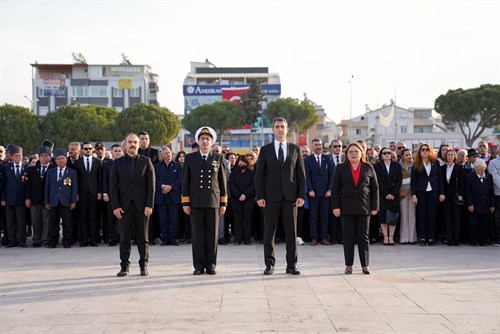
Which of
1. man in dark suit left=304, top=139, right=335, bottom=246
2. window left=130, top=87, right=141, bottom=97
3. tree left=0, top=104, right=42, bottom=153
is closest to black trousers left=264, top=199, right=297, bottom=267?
man in dark suit left=304, top=139, right=335, bottom=246

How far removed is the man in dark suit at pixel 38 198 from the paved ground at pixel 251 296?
209cm

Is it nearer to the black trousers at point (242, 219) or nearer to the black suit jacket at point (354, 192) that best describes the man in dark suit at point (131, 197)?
the black suit jacket at point (354, 192)

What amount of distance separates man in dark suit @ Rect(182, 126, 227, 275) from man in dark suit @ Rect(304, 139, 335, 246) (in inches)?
165

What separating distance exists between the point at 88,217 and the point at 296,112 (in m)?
65.6

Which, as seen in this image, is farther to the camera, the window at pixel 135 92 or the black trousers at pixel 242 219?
the window at pixel 135 92

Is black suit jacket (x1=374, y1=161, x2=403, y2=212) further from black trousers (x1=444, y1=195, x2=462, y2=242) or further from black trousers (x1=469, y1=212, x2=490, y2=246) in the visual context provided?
black trousers (x1=469, y1=212, x2=490, y2=246)

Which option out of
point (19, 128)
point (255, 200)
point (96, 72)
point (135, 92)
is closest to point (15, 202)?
point (255, 200)

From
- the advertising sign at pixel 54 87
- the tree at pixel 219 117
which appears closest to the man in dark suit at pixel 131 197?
the tree at pixel 219 117

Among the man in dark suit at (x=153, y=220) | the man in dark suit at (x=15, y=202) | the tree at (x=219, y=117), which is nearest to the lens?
the man in dark suit at (x=15, y=202)

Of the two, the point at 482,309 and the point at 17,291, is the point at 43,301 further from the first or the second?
the point at 482,309

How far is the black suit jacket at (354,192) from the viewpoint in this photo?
9.27 metres

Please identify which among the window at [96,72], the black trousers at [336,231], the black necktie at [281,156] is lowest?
the black trousers at [336,231]

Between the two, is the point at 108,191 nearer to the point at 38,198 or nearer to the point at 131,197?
the point at 38,198

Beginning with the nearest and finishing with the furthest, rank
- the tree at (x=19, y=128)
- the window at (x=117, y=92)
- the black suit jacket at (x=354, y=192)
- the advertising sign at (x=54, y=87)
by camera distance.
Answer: the black suit jacket at (x=354, y=192) → the tree at (x=19, y=128) → the advertising sign at (x=54, y=87) → the window at (x=117, y=92)
